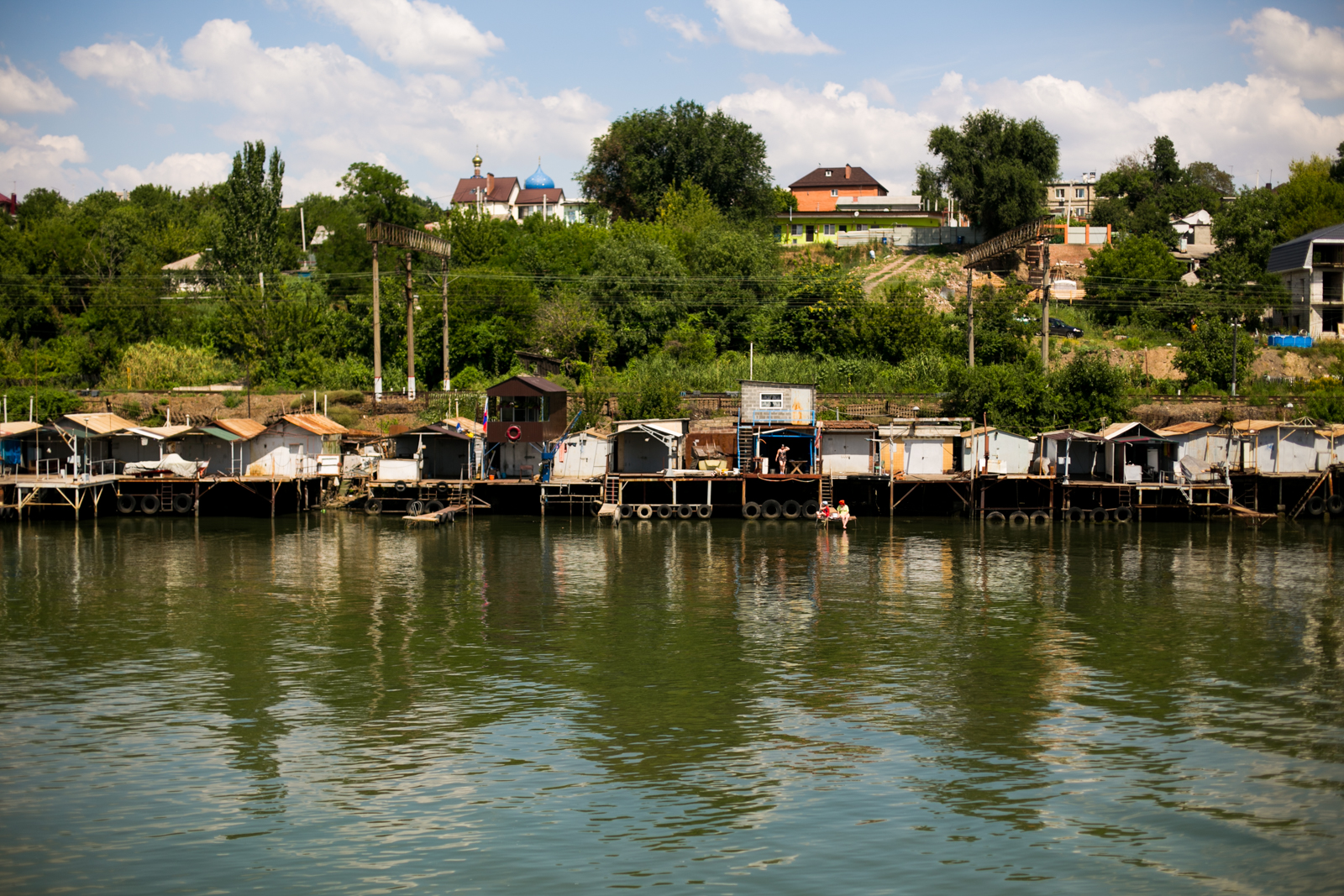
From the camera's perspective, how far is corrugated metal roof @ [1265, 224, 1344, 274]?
300 feet

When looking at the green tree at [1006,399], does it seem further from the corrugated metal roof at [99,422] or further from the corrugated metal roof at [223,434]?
the corrugated metal roof at [99,422]

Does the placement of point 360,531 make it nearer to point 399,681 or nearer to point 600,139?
point 399,681

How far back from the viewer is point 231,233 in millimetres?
85312

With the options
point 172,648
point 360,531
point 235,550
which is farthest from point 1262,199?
point 172,648

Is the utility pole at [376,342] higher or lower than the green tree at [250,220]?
lower

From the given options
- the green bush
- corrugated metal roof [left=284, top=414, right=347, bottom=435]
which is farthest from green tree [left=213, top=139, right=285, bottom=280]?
corrugated metal roof [left=284, top=414, right=347, bottom=435]

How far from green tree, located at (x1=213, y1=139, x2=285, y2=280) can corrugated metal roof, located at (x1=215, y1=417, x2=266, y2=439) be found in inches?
1045

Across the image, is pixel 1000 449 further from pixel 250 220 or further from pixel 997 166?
pixel 250 220

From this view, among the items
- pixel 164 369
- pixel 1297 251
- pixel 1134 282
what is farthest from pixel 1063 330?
pixel 164 369

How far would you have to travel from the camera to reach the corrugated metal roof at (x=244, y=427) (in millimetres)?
60656

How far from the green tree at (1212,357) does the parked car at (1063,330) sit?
922cm

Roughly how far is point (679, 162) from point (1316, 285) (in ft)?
196

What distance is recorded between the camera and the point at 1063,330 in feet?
280

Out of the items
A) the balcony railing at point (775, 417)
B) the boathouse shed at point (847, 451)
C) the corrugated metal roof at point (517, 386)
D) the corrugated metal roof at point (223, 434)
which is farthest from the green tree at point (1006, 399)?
the corrugated metal roof at point (223, 434)
